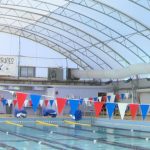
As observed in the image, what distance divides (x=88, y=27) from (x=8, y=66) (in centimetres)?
997

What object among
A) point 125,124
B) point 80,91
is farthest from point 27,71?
point 125,124

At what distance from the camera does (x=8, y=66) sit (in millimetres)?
34344

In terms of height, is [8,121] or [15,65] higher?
[15,65]

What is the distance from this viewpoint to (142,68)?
2698 centimetres

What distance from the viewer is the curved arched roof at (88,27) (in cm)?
2356

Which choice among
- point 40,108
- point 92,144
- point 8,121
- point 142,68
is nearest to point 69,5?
point 142,68

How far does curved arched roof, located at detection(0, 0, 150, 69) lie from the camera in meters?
23.6

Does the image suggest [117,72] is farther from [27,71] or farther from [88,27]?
[27,71]

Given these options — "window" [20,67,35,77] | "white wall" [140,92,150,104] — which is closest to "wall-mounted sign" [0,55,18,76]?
"window" [20,67,35,77]

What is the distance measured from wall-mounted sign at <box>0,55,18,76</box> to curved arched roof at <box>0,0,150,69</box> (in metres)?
2.63

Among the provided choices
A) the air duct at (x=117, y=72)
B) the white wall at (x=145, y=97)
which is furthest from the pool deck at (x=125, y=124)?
the white wall at (x=145, y=97)

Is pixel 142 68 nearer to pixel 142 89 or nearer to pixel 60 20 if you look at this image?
pixel 142 89

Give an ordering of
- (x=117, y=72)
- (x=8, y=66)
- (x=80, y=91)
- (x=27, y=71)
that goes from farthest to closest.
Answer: (x=27, y=71) → (x=80, y=91) → (x=8, y=66) → (x=117, y=72)

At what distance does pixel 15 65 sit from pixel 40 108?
4.88 metres
